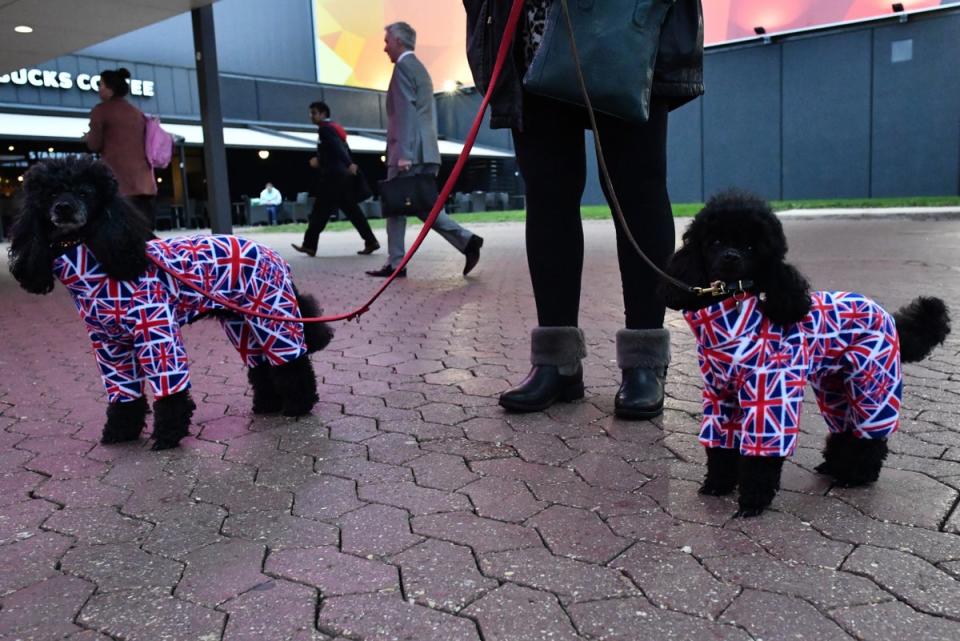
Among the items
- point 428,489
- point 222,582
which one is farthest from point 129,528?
point 428,489

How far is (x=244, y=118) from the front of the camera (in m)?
29.9

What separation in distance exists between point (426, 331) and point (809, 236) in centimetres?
896

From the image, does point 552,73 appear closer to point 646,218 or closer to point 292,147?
point 646,218

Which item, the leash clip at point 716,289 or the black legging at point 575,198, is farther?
the black legging at point 575,198

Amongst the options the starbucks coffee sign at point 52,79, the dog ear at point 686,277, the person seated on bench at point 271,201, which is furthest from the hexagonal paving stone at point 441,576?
the person seated on bench at point 271,201

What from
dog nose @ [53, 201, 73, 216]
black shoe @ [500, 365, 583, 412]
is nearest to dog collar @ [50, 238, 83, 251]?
dog nose @ [53, 201, 73, 216]

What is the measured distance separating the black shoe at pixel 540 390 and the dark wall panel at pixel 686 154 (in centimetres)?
2700

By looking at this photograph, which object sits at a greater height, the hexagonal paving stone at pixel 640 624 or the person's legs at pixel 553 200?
the person's legs at pixel 553 200

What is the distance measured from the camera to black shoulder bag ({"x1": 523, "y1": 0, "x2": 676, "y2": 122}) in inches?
108

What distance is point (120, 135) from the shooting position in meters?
7.73

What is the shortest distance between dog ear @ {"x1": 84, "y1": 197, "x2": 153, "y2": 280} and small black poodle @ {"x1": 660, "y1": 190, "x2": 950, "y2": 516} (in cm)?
192

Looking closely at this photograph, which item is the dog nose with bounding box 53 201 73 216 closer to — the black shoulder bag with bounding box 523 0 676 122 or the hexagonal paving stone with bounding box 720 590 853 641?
the black shoulder bag with bounding box 523 0 676 122

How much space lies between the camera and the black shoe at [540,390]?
331 cm

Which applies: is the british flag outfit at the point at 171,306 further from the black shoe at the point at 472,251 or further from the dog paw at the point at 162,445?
the black shoe at the point at 472,251
